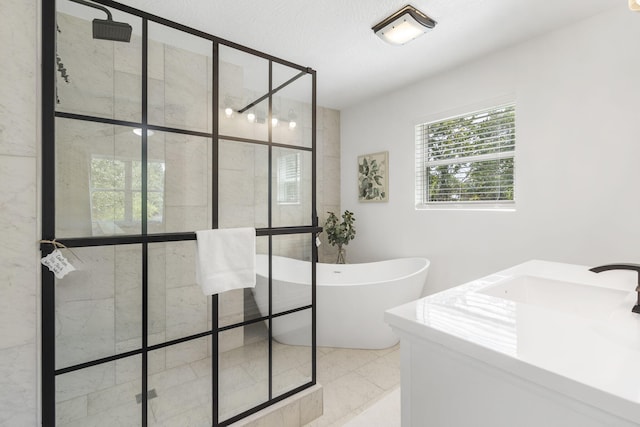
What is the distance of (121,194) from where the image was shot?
1177 millimetres

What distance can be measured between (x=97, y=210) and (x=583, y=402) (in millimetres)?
1517

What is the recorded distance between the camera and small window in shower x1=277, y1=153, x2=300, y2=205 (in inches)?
64.2

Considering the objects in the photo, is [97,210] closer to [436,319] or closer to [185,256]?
[185,256]

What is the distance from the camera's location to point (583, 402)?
0.48 metres

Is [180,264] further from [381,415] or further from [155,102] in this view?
[381,415]

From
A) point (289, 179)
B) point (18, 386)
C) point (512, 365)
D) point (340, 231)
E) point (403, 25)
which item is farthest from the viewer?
point (340, 231)

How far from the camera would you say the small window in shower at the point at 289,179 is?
1.63 metres

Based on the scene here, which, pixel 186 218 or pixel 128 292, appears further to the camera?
pixel 186 218

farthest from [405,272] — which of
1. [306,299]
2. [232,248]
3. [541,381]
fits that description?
[541,381]

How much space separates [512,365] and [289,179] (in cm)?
133

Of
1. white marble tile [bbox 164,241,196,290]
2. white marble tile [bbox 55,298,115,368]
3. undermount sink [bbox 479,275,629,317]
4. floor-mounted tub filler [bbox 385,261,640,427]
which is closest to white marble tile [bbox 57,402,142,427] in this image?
white marble tile [bbox 55,298,115,368]

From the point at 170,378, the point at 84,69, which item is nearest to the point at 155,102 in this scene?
the point at 84,69

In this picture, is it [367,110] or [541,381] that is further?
[367,110]

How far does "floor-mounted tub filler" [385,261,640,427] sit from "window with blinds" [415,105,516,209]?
1.71m
